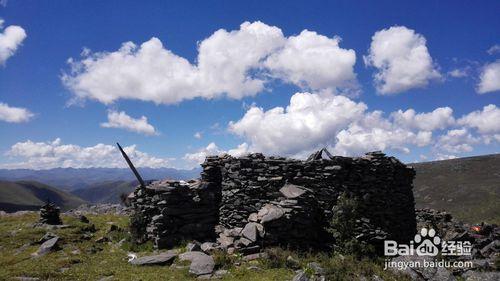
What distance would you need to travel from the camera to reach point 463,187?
384 feet

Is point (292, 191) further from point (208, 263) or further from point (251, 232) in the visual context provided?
point (208, 263)

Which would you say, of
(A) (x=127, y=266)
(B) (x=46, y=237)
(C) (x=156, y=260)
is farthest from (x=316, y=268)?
(B) (x=46, y=237)

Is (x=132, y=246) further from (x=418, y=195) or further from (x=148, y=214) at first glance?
(x=418, y=195)

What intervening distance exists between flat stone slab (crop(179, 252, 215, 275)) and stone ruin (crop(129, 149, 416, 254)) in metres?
2.02

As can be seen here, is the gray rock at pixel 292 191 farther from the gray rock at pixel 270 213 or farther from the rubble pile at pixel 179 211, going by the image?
the rubble pile at pixel 179 211

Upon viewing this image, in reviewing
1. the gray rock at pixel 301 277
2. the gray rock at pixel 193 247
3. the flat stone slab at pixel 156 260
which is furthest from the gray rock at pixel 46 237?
the gray rock at pixel 301 277

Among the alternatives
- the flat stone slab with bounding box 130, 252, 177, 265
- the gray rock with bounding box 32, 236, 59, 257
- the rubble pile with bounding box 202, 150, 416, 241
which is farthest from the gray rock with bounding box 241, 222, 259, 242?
the gray rock with bounding box 32, 236, 59, 257

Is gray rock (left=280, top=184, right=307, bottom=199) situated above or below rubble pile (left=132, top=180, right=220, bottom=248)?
above

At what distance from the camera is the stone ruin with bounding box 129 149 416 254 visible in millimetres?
21234

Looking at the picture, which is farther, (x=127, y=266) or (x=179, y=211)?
(x=179, y=211)

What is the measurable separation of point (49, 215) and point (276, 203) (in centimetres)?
2181

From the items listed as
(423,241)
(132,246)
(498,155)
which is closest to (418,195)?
(498,155)

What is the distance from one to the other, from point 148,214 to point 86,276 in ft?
29.6

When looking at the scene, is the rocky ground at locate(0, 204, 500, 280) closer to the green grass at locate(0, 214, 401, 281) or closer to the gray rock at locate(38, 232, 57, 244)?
the green grass at locate(0, 214, 401, 281)
